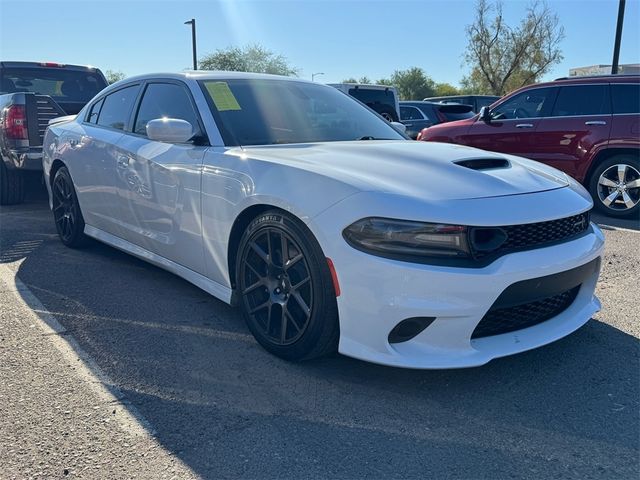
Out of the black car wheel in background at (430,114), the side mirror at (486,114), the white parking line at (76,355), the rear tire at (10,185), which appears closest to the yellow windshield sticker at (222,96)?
the white parking line at (76,355)

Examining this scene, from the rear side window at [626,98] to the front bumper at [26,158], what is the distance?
7103 millimetres

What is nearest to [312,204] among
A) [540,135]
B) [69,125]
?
[69,125]

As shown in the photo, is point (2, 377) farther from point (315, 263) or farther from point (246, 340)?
point (315, 263)

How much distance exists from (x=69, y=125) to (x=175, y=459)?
161 inches

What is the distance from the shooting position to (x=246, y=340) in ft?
11.2

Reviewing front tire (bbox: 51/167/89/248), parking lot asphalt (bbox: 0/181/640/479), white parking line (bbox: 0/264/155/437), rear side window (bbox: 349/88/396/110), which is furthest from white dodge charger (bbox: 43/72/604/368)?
rear side window (bbox: 349/88/396/110)

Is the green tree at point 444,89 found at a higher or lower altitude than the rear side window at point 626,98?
higher

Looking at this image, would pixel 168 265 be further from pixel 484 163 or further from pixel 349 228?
pixel 484 163

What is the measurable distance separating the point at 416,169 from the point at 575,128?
540 centimetres

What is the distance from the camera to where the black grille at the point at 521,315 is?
272 centimetres

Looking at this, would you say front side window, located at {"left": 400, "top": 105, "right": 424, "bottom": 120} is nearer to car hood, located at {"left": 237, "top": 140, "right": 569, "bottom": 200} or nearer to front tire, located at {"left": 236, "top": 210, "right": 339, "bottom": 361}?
car hood, located at {"left": 237, "top": 140, "right": 569, "bottom": 200}

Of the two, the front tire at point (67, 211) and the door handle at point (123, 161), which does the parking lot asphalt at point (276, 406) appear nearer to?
the door handle at point (123, 161)

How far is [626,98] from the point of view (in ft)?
23.6

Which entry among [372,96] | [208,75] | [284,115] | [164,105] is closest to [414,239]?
[284,115]
